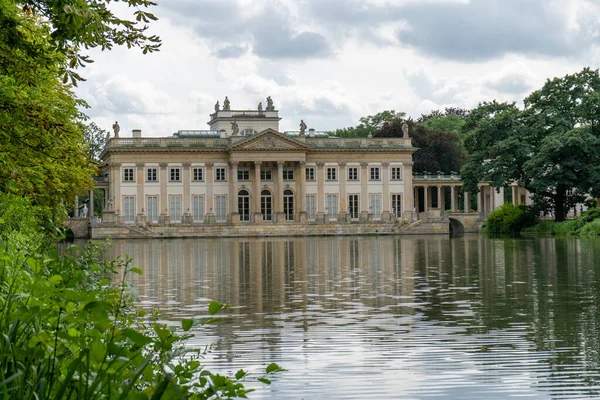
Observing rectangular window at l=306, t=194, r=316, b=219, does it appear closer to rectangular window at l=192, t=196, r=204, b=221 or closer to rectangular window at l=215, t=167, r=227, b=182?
rectangular window at l=215, t=167, r=227, b=182

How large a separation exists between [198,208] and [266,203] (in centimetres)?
544

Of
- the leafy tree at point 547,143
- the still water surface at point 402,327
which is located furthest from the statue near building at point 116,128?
the still water surface at point 402,327

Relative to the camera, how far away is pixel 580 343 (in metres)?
12.2

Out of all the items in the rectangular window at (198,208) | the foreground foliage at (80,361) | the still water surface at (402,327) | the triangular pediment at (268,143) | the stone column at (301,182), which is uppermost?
the triangular pediment at (268,143)

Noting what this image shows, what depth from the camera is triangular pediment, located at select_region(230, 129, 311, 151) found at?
76938 mm

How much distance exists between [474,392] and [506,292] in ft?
35.5

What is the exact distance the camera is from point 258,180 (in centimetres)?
7775

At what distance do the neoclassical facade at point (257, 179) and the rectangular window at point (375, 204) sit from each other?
0.08 meters

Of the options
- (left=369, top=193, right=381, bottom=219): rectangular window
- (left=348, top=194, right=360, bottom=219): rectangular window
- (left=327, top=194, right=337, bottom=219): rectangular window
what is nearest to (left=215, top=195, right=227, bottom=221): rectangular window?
(left=327, top=194, right=337, bottom=219): rectangular window

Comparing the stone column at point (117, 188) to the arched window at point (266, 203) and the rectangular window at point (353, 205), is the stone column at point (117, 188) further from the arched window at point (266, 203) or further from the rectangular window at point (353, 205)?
the rectangular window at point (353, 205)

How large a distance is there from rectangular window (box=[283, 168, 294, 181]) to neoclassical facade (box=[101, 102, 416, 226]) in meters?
0.08

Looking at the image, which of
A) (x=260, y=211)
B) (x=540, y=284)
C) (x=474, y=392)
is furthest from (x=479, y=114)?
(x=474, y=392)

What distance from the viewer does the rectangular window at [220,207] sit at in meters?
79.1

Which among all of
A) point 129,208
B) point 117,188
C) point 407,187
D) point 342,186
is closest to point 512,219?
point 407,187
